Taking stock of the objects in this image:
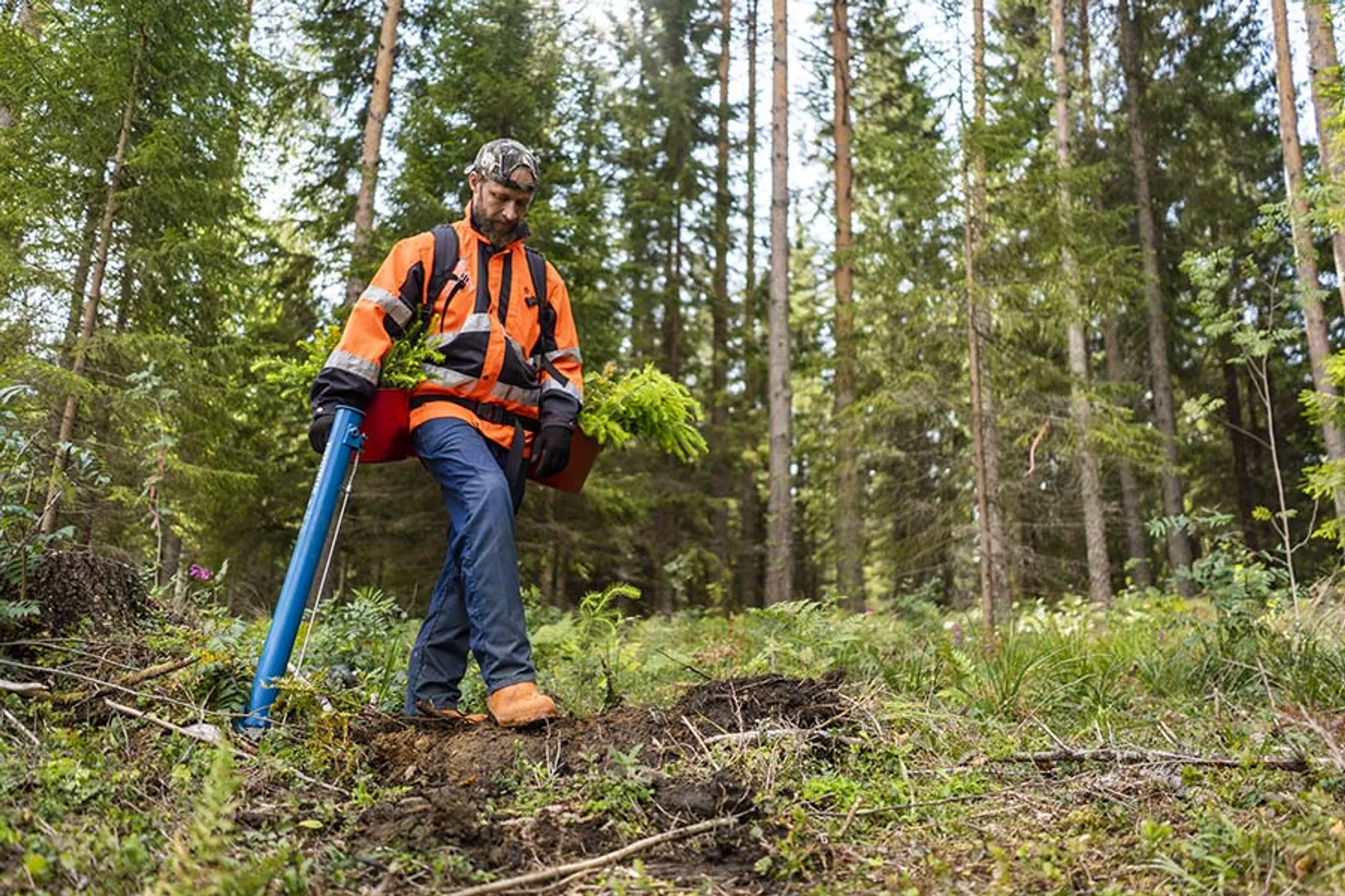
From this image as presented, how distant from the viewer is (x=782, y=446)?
13.2 metres

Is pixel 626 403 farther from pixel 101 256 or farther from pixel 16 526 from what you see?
pixel 101 256

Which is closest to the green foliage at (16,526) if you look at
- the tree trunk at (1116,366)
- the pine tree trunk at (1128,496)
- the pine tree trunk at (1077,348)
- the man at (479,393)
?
the man at (479,393)

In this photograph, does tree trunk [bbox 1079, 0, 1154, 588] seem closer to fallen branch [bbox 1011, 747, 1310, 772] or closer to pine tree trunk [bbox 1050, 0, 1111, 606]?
pine tree trunk [bbox 1050, 0, 1111, 606]

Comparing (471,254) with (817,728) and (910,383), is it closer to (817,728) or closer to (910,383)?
(817,728)

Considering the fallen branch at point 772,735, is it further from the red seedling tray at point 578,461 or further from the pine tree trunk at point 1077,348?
the pine tree trunk at point 1077,348

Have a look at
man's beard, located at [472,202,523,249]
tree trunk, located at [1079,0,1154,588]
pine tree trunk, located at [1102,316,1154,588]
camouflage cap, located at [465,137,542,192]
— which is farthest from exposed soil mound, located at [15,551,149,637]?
pine tree trunk, located at [1102,316,1154,588]

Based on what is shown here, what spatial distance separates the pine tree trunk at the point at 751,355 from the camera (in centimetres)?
1945

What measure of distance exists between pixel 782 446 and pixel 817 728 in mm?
9748

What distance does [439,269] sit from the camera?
14.3 ft

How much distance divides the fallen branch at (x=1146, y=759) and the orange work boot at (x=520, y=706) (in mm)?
1641

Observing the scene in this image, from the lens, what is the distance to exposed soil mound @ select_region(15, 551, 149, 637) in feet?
13.0

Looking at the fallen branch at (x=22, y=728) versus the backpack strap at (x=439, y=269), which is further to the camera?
the backpack strap at (x=439, y=269)

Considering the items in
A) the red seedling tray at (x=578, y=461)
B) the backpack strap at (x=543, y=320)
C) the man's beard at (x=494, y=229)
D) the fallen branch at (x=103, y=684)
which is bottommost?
the fallen branch at (x=103, y=684)

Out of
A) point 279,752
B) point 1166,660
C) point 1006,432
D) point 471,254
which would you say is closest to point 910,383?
point 1006,432
